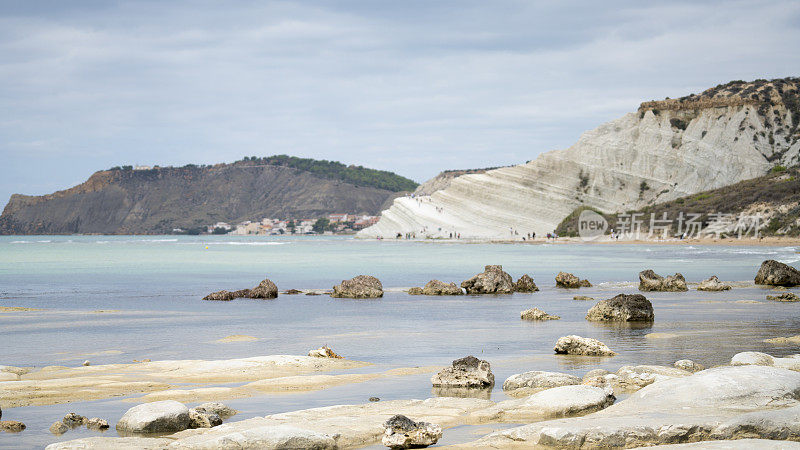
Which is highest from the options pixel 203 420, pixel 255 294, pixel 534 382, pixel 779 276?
pixel 779 276

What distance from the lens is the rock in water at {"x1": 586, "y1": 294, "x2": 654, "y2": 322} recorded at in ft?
59.4

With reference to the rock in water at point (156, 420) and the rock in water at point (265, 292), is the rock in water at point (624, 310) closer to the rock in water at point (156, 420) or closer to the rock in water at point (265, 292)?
the rock in water at point (265, 292)

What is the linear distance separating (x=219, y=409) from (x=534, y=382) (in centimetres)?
401

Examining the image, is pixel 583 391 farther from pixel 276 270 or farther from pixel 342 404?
pixel 276 270

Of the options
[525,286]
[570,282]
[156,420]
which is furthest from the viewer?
[570,282]

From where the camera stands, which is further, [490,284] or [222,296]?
[490,284]

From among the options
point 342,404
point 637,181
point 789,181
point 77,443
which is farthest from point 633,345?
point 637,181

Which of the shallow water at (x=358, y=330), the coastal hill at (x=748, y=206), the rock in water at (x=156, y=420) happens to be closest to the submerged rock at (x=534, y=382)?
the shallow water at (x=358, y=330)

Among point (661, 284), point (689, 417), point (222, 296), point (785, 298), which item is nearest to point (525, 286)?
point (661, 284)

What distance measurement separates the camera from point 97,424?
8.24 m

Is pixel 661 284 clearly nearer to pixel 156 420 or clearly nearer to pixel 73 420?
pixel 156 420

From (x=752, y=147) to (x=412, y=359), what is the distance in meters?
104

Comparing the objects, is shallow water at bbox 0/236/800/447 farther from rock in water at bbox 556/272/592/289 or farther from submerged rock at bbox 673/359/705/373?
submerged rock at bbox 673/359/705/373

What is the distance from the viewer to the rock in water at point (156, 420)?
26.5 feet
